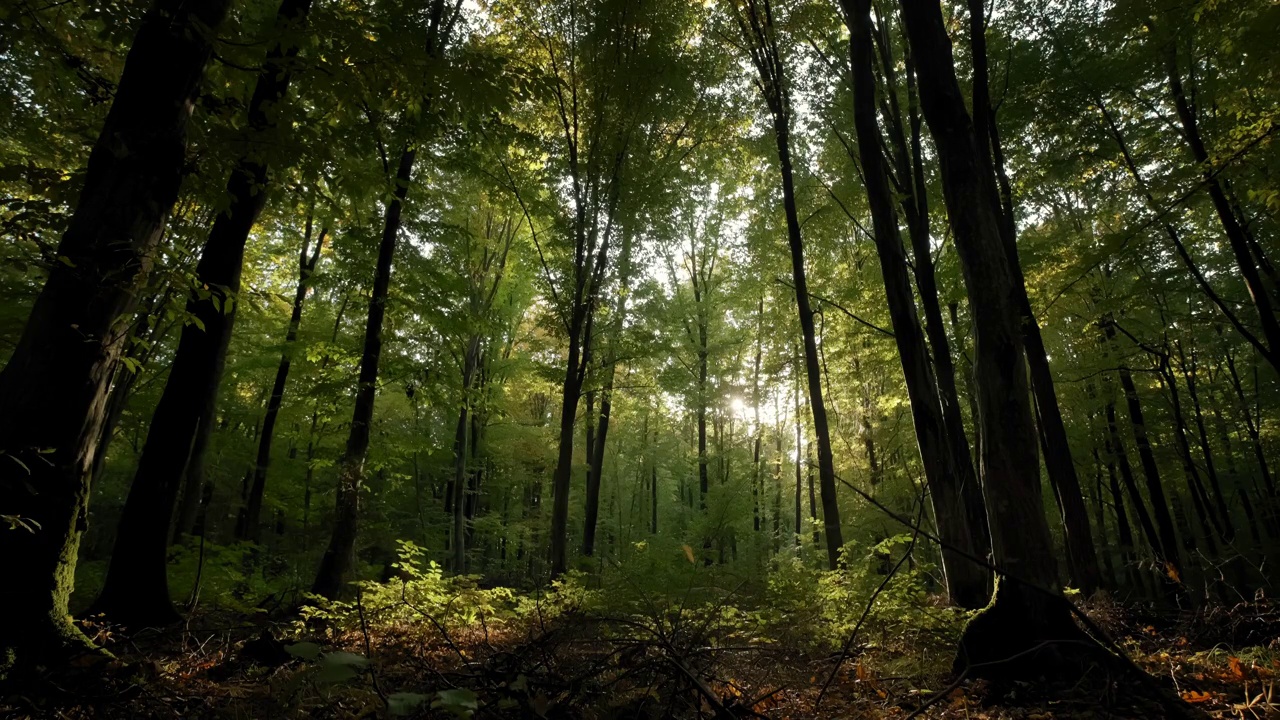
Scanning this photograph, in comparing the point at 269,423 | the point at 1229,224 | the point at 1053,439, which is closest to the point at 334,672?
the point at 1053,439

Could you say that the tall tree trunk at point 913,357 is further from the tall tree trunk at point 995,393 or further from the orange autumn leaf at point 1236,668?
the orange autumn leaf at point 1236,668

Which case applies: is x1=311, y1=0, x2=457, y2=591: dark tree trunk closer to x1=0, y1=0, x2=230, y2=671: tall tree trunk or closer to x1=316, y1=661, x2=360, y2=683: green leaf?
x1=0, y1=0, x2=230, y2=671: tall tree trunk

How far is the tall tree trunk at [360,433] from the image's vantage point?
26.2 feet

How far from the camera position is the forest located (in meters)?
3.05

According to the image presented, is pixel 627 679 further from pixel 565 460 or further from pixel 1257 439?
pixel 1257 439

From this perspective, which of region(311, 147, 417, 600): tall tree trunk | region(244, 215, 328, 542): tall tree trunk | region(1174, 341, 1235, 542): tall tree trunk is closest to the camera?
region(311, 147, 417, 600): tall tree trunk

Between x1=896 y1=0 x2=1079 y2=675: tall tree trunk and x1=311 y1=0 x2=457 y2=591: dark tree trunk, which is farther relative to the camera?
x1=311 y1=0 x2=457 y2=591: dark tree trunk

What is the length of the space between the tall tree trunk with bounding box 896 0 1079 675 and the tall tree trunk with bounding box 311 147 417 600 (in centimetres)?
635

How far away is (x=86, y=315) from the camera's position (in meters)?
2.81

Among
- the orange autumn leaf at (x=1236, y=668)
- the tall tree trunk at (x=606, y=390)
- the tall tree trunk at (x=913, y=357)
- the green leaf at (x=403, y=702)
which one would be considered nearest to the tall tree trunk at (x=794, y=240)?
the tall tree trunk at (x=913, y=357)

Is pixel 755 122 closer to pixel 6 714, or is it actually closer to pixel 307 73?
pixel 307 73

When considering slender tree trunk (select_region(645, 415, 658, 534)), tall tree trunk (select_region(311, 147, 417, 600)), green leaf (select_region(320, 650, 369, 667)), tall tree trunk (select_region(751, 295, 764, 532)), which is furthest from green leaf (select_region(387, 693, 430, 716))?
slender tree trunk (select_region(645, 415, 658, 534))

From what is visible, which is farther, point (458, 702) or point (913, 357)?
point (913, 357)

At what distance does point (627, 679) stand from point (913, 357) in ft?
16.6
